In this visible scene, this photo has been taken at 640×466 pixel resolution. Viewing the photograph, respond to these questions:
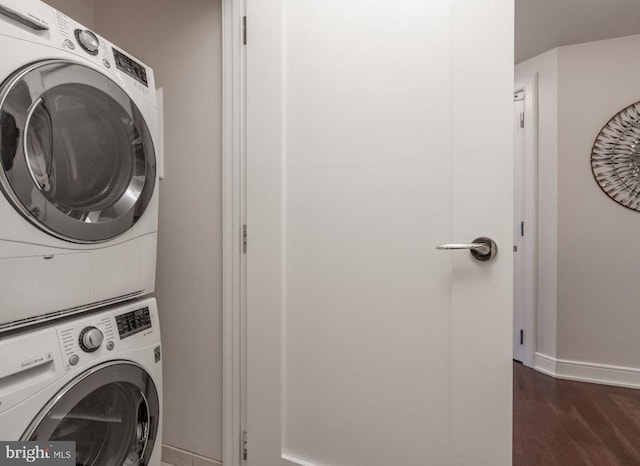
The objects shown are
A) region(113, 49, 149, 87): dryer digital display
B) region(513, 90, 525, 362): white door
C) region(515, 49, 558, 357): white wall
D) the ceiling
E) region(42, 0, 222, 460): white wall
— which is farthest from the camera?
region(513, 90, 525, 362): white door

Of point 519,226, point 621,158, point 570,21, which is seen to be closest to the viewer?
point 570,21

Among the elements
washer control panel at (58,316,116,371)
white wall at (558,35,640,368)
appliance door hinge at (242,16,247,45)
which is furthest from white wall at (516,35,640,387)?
washer control panel at (58,316,116,371)

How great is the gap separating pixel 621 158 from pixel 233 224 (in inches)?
109

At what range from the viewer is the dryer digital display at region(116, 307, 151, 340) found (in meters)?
1.08

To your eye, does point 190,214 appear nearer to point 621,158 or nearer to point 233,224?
point 233,224

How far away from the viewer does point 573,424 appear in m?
2.01

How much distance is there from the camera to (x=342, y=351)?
124cm

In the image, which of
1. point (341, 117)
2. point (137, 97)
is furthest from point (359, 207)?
point (137, 97)

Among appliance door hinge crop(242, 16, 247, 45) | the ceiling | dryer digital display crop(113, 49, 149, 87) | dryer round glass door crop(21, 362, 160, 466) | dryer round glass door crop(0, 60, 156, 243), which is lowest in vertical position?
dryer round glass door crop(21, 362, 160, 466)

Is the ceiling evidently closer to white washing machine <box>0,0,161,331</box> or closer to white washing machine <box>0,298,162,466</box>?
white washing machine <box>0,0,161,331</box>

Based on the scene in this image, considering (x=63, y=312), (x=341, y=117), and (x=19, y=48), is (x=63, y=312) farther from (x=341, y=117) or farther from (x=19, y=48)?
Answer: (x=341, y=117)

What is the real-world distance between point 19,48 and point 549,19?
2.82 m

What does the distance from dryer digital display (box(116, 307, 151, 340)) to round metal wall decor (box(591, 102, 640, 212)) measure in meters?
2.99

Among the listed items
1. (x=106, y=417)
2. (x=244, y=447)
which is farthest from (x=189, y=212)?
(x=244, y=447)
